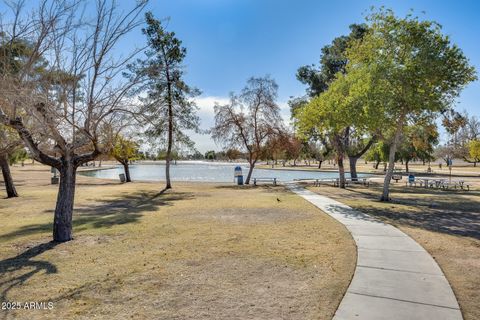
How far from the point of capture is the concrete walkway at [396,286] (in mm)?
4598

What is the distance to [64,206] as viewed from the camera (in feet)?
28.8

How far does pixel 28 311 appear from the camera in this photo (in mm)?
4758

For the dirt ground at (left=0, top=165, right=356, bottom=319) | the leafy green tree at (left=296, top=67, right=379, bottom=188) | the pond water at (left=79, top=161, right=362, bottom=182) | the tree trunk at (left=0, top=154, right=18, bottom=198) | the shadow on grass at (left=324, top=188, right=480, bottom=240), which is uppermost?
the leafy green tree at (left=296, top=67, right=379, bottom=188)

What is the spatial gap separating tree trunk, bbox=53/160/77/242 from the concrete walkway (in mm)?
7057

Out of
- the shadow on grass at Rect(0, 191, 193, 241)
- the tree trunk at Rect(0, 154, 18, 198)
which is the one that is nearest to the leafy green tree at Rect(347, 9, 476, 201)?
the shadow on grass at Rect(0, 191, 193, 241)

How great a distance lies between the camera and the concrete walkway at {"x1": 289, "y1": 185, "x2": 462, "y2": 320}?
15.1 feet

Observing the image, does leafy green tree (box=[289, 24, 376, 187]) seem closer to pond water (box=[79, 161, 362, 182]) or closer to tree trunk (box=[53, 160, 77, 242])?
pond water (box=[79, 161, 362, 182])

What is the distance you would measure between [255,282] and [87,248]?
4530 millimetres

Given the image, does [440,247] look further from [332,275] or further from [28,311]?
[28,311]

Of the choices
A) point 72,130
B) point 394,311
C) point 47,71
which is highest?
point 47,71

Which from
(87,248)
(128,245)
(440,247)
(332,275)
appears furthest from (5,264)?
(440,247)

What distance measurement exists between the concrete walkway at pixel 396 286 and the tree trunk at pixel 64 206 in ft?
23.2

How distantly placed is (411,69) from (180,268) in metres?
13.6

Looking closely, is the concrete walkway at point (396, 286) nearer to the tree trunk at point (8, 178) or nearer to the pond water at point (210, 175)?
the tree trunk at point (8, 178)
